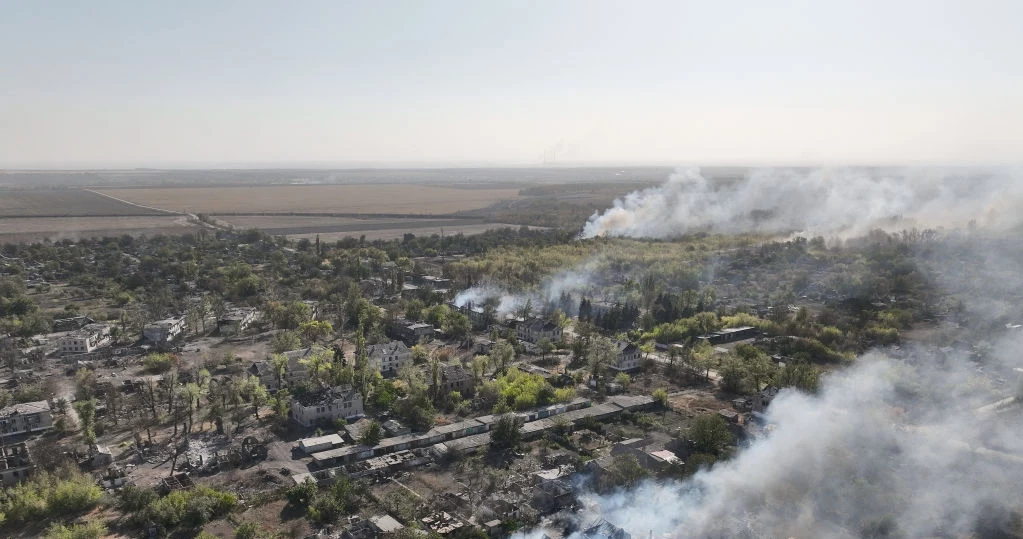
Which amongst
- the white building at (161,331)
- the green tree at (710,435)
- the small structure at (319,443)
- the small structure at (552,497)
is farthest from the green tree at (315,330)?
the green tree at (710,435)

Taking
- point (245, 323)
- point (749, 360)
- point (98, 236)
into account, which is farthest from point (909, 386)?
point (98, 236)

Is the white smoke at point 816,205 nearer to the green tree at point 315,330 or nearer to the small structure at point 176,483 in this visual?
the green tree at point 315,330

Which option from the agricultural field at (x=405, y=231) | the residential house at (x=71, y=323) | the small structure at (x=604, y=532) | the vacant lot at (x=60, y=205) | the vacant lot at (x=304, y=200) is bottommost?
the agricultural field at (x=405, y=231)

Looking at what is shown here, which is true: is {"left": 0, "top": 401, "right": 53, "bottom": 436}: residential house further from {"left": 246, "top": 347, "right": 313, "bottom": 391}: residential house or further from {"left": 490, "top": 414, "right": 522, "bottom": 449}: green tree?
{"left": 490, "top": 414, "right": 522, "bottom": 449}: green tree

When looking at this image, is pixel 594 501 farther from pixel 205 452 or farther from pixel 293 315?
pixel 293 315

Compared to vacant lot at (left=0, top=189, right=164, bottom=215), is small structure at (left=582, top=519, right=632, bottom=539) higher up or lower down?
lower down

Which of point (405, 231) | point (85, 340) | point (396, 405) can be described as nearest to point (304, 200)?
point (405, 231)

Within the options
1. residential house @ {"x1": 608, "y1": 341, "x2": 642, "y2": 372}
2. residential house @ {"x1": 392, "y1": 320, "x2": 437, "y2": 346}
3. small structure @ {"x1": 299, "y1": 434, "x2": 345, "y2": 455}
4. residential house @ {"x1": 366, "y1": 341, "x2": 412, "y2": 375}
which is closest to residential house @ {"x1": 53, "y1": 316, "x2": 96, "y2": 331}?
residential house @ {"x1": 392, "y1": 320, "x2": 437, "y2": 346}
